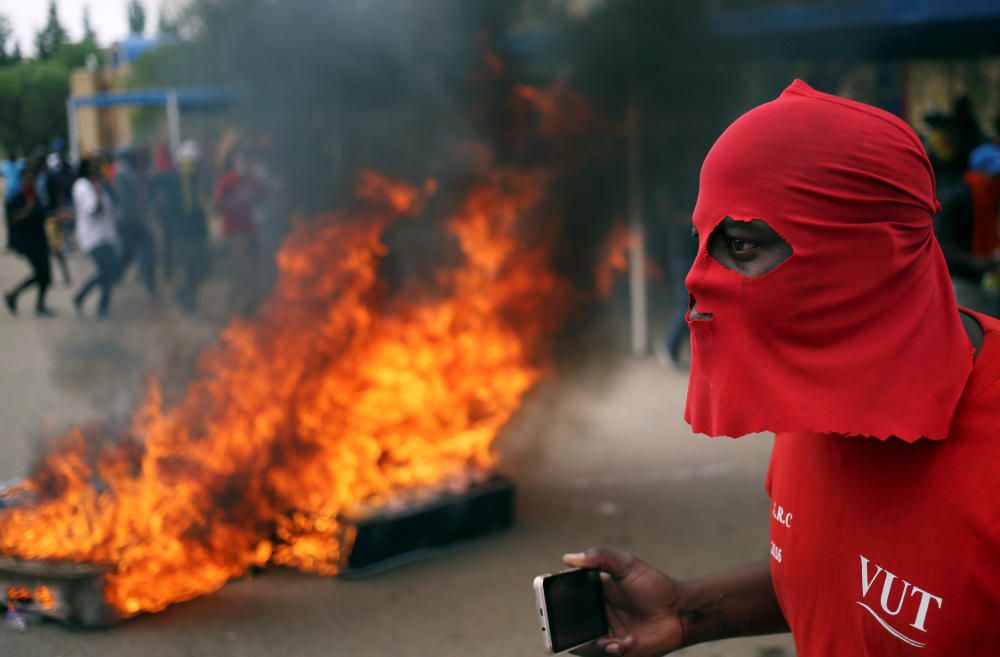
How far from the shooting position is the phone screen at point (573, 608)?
5.68 feet

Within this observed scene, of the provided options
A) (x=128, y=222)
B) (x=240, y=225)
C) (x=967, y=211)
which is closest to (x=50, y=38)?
(x=240, y=225)

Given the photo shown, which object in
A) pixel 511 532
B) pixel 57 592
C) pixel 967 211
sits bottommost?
pixel 511 532

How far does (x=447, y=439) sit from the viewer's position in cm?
516

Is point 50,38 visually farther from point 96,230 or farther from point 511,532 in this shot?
point 511,532

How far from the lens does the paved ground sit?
12.9 ft

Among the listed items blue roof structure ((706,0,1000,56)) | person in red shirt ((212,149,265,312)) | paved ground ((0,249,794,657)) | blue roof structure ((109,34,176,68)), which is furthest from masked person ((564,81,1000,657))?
blue roof structure ((109,34,176,68))

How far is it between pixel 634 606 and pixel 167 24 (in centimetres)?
525

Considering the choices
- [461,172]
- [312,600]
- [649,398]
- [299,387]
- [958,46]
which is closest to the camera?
[312,600]

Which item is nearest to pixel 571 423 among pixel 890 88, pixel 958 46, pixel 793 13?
pixel 793 13

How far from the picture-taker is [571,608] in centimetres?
174

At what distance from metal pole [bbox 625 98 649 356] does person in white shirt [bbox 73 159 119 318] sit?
6.18 metres

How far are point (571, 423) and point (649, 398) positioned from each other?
1.33 m

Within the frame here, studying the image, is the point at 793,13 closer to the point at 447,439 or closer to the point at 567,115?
the point at 567,115

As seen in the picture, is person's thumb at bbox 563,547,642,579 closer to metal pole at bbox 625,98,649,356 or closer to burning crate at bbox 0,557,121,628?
burning crate at bbox 0,557,121,628
